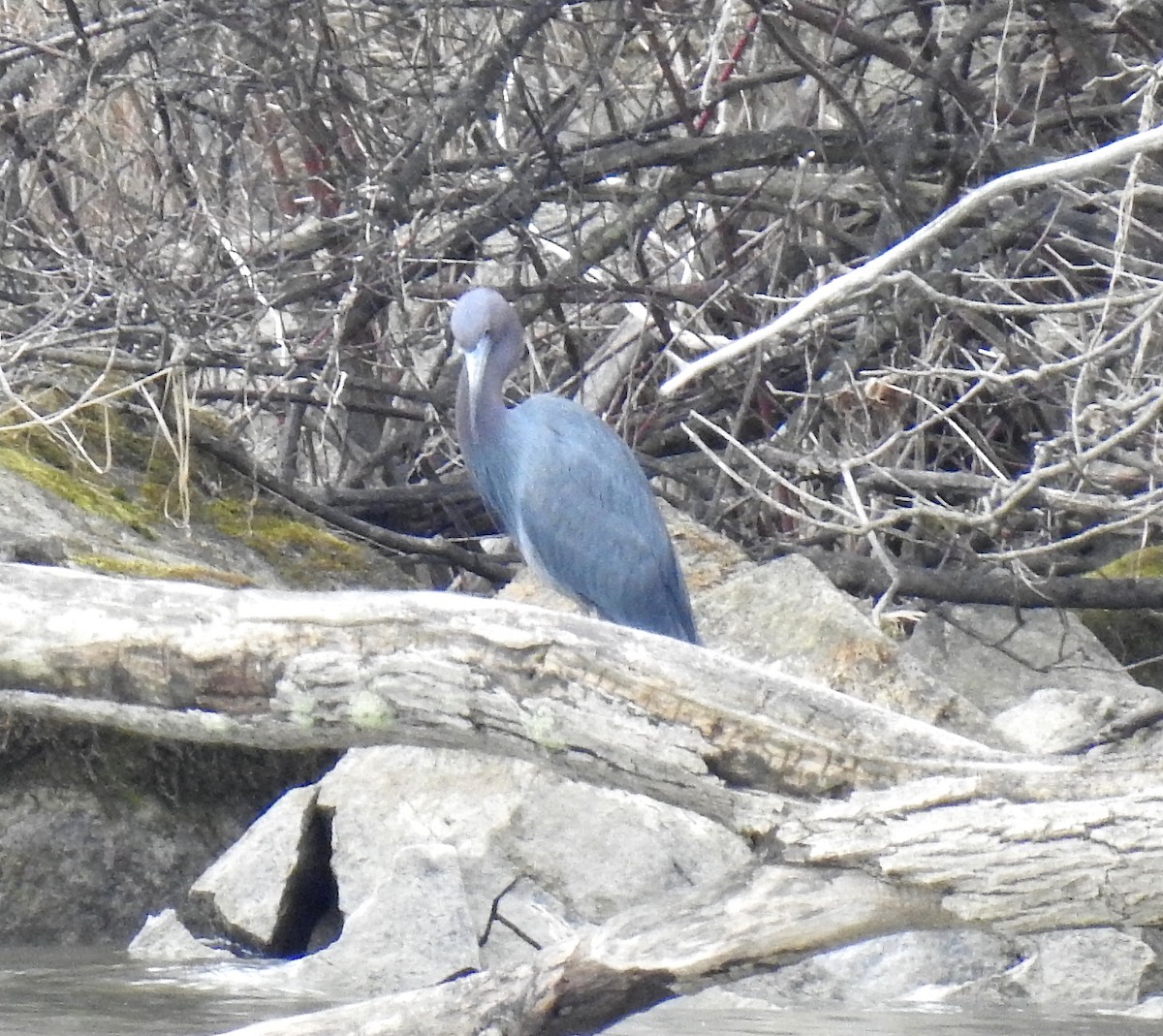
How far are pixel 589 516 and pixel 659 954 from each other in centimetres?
328

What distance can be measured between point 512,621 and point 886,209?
3.59m

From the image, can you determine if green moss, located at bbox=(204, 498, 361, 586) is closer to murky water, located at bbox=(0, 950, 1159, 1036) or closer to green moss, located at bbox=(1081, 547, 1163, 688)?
murky water, located at bbox=(0, 950, 1159, 1036)

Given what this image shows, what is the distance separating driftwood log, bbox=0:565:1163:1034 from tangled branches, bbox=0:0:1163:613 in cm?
242

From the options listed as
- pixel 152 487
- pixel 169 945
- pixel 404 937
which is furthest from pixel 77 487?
pixel 404 937

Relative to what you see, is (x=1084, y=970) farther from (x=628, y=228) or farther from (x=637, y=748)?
(x=628, y=228)

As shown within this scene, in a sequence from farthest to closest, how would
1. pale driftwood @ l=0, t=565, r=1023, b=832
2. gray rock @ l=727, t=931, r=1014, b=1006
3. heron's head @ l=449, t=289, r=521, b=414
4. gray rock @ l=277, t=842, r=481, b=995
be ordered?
1. heron's head @ l=449, t=289, r=521, b=414
2. gray rock @ l=727, t=931, r=1014, b=1006
3. gray rock @ l=277, t=842, r=481, b=995
4. pale driftwood @ l=0, t=565, r=1023, b=832

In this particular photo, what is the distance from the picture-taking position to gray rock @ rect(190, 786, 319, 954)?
189 inches

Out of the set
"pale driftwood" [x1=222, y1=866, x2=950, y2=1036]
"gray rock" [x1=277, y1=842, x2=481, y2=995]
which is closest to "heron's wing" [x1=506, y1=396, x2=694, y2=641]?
"gray rock" [x1=277, y1=842, x2=481, y2=995]

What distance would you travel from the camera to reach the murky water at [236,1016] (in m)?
4.04

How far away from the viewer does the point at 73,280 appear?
6637 millimetres

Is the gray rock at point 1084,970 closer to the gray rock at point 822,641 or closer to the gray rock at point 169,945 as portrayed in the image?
the gray rock at point 822,641

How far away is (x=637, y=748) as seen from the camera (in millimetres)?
2934

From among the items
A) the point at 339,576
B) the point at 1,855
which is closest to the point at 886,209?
the point at 339,576

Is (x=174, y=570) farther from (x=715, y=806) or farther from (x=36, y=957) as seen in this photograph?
(x=715, y=806)
